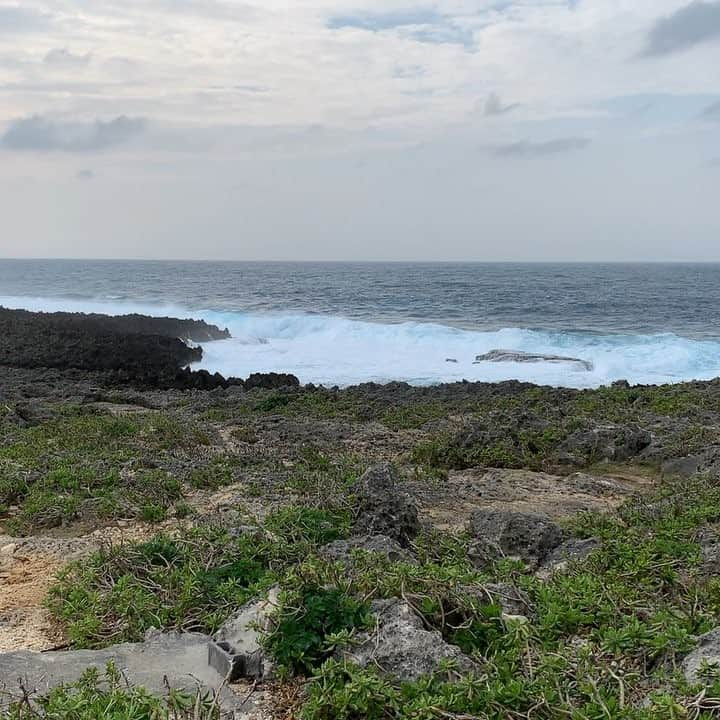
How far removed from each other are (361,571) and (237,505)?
3022mm

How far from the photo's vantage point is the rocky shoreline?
3176mm

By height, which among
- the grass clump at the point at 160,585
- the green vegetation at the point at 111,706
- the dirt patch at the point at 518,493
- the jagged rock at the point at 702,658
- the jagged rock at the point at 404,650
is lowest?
the dirt patch at the point at 518,493

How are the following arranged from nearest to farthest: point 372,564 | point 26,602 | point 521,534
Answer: point 372,564
point 26,602
point 521,534

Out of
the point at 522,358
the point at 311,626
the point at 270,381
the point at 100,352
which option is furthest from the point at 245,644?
the point at 522,358

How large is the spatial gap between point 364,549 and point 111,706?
78.7 inches

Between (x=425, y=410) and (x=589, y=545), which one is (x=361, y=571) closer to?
(x=589, y=545)

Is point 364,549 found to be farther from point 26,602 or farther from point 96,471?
point 96,471

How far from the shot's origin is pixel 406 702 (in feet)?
9.78

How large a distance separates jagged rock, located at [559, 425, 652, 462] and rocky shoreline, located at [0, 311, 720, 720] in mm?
35

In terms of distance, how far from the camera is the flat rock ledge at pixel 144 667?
11.1 ft

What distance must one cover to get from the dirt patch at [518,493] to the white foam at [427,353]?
13.6 metres

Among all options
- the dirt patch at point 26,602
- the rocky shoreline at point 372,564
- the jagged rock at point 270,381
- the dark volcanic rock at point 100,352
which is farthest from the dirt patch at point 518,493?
the dark volcanic rock at point 100,352

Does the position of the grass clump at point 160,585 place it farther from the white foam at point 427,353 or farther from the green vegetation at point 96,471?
the white foam at point 427,353

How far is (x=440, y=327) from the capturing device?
35.6 meters
